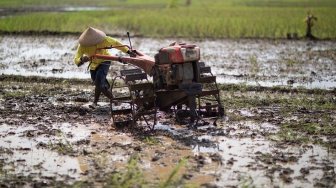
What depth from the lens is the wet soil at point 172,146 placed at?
17.7 ft

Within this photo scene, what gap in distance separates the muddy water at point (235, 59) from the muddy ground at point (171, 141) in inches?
9.6

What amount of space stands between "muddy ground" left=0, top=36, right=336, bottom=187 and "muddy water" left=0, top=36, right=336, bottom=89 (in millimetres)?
244

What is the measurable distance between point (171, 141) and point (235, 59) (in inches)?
308

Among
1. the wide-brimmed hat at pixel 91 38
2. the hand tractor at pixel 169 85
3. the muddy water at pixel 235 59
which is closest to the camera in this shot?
the hand tractor at pixel 169 85

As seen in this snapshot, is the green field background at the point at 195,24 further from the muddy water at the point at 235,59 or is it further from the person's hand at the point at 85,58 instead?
the person's hand at the point at 85,58

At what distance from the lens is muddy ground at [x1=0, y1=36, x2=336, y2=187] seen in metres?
5.42

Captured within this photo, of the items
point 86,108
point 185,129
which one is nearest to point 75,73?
point 86,108

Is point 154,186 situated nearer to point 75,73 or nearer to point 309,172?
point 309,172

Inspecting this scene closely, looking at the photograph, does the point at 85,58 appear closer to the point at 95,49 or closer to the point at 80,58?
the point at 80,58

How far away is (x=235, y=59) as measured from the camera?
556 inches

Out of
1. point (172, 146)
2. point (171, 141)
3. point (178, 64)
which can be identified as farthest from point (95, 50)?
point (172, 146)

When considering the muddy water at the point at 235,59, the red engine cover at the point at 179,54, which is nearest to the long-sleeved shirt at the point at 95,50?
the red engine cover at the point at 179,54

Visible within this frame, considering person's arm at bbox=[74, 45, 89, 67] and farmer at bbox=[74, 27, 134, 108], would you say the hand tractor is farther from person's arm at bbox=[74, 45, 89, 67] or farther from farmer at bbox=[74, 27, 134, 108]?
farmer at bbox=[74, 27, 134, 108]

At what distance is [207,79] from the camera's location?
7.53 m
